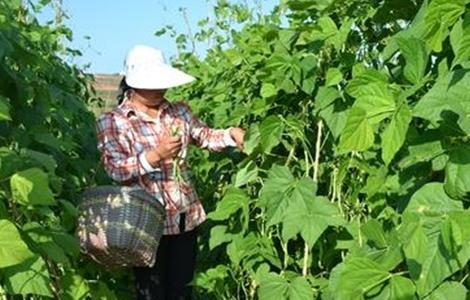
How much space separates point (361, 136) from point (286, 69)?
76 cm

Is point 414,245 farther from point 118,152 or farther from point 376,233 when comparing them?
point 118,152

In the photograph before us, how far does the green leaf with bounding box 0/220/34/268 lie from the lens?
5.31ft

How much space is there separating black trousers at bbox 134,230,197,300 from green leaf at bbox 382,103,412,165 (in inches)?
68.1

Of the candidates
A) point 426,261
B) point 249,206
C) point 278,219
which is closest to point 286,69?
point 278,219

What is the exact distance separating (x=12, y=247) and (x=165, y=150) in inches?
47.9

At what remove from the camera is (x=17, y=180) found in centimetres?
185

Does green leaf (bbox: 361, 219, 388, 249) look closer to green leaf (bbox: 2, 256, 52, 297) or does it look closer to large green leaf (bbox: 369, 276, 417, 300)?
large green leaf (bbox: 369, 276, 417, 300)

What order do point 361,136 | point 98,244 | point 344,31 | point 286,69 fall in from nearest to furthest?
point 361,136, point 344,31, point 286,69, point 98,244

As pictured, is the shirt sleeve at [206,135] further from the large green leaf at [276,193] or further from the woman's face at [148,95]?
the large green leaf at [276,193]

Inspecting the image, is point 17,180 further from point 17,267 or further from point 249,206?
point 249,206

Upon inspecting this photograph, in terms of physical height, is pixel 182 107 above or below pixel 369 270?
above

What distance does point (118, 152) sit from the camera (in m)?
2.99

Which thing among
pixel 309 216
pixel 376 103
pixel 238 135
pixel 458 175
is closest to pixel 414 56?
pixel 376 103

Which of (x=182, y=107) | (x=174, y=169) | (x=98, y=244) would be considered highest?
(x=182, y=107)
